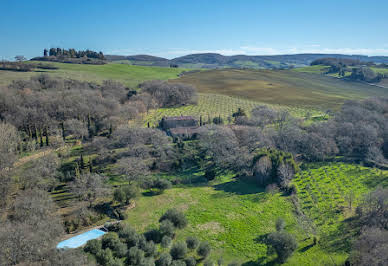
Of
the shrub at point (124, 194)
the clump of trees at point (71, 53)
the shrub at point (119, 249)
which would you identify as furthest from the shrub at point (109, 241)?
the clump of trees at point (71, 53)

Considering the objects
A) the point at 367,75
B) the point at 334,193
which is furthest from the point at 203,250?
the point at 367,75

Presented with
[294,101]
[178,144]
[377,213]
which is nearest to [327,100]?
[294,101]

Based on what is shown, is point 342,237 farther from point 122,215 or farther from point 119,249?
point 122,215

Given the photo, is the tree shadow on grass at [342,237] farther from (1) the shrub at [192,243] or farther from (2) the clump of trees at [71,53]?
(2) the clump of trees at [71,53]

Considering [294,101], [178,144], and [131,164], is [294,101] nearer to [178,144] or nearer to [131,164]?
[178,144]

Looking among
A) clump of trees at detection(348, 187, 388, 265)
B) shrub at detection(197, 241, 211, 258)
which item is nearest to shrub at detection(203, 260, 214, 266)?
shrub at detection(197, 241, 211, 258)

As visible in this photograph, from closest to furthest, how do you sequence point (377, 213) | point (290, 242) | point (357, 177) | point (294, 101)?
point (290, 242)
point (377, 213)
point (357, 177)
point (294, 101)
